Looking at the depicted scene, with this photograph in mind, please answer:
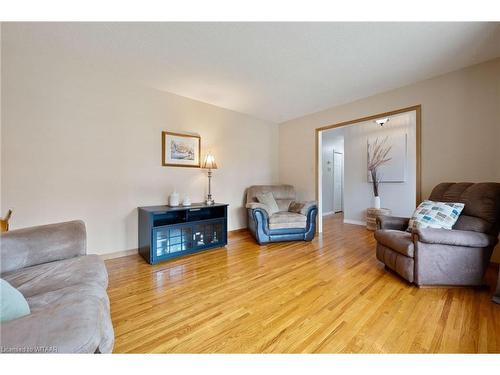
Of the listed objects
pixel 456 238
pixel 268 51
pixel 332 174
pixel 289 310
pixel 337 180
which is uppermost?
pixel 268 51

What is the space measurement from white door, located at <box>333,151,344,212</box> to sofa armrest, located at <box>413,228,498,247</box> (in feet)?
14.6

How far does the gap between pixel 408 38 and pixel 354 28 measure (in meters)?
0.58

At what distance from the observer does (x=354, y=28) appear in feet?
5.68

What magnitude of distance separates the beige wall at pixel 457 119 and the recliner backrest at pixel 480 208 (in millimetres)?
462

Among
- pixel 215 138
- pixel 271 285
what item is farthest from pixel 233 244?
pixel 215 138

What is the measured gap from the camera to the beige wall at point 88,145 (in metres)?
2.01

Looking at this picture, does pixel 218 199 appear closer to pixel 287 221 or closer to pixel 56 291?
pixel 287 221

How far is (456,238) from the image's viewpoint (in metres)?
1.74

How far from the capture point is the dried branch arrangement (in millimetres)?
4285

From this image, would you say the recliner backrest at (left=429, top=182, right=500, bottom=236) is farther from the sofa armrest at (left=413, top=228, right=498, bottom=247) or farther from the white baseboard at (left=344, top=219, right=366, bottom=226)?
the white baseboard at (left=344, top=219, right=366, bottom=226)

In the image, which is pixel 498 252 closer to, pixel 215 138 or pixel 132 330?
pixel 132 330

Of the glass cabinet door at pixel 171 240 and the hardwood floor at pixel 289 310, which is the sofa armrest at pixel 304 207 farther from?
the glass cabinet door at pixel 171 240

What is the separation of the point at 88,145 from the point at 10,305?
7.08ft

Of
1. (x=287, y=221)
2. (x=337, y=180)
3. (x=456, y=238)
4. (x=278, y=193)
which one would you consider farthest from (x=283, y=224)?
(x=337, y=180)
